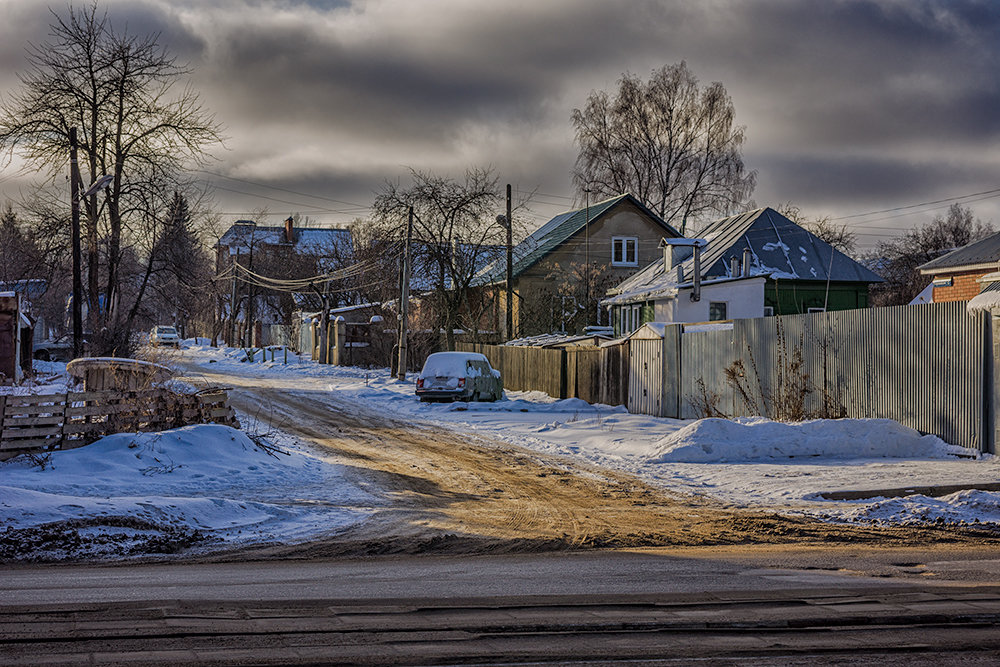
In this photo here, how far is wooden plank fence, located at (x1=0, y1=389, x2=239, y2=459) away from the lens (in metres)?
13.3

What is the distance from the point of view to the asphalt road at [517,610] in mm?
5551

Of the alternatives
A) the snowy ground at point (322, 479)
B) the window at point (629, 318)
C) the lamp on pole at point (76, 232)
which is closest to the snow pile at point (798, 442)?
the snowy ground at point (322, 479)

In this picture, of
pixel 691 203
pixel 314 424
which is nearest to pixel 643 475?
pixel 314 424

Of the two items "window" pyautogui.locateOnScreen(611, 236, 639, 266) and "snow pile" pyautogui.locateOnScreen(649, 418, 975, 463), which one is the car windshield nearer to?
"snow pile" pyautogui.locateOnScreen(649, 418, 975, 463)

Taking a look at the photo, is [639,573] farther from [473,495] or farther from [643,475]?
[643,475]

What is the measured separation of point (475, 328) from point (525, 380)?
31.3 ft

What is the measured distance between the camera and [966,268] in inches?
1163

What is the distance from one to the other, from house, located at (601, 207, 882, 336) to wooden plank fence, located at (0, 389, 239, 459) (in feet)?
68.6

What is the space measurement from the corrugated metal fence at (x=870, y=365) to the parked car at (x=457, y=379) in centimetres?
797

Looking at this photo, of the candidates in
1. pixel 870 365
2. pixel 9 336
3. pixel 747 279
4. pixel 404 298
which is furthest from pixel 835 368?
pixel 9 336

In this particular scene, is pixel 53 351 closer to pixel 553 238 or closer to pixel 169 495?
pixel 553 238

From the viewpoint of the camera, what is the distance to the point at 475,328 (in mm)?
40125

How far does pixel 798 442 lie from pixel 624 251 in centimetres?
3311

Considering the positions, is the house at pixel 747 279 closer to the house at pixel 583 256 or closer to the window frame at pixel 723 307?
the window frame at pixel 723 307
